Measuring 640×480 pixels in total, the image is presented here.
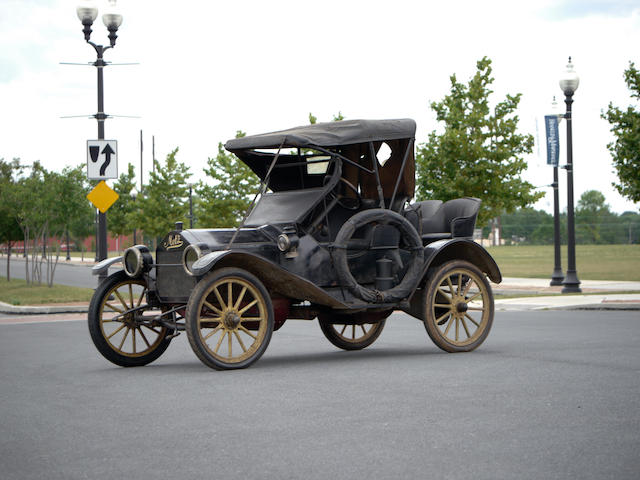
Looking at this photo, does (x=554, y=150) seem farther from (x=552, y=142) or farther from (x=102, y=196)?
(x=102, y=196)

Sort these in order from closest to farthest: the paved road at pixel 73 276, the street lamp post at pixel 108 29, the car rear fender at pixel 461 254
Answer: the car rear fender at pixel 461 254 < the street lamp post at pixel 108 29 < the paved road at pixel 73 276

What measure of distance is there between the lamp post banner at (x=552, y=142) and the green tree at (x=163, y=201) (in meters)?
35.6

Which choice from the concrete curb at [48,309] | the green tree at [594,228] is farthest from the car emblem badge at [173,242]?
the green tree at [594,228]

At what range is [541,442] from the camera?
571cm

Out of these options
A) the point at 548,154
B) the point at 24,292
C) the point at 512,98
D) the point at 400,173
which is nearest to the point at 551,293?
the point at 548,154

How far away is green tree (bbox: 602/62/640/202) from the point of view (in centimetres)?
2622

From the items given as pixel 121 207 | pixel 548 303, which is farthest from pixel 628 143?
pixel 121 207

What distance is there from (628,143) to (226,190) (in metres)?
25.6

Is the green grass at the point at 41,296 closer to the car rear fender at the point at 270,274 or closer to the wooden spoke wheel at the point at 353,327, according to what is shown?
the wooden spoke wheel at the point at 353,327

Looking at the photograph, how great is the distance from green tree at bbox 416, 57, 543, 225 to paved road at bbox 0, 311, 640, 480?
20530 mm

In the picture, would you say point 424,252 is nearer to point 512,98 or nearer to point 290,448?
point 290,448

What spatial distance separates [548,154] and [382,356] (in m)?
17.1

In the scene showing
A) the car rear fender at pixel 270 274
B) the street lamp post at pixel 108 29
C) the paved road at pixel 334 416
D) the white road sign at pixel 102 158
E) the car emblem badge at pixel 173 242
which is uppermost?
the street lamp post at pixel 108 29

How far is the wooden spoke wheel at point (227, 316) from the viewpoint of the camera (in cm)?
891
